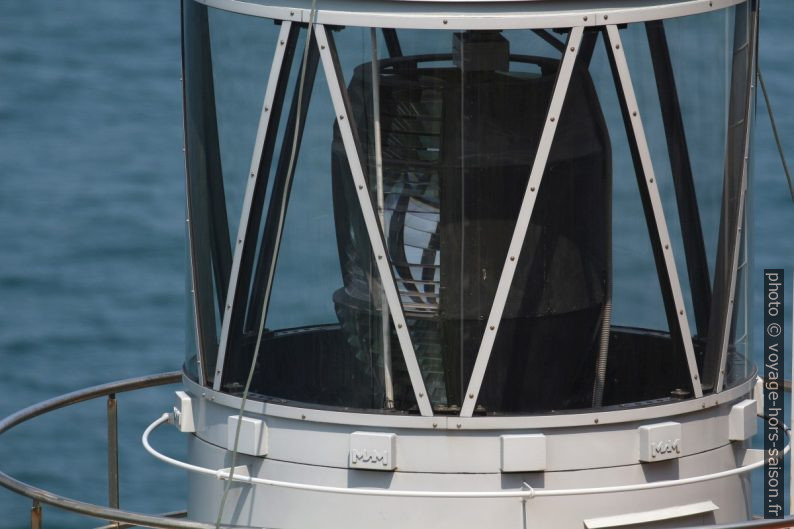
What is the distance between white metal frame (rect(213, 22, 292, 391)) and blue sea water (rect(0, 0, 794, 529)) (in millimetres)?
12600

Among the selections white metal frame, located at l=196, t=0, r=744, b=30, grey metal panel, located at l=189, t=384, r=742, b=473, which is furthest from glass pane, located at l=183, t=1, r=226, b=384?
white metal frame, located at l=196, t=0, r=744, b=30

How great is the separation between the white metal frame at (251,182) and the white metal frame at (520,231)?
1079 millimetres

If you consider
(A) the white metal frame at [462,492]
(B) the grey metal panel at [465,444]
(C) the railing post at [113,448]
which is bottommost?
(C) the railing post at [113,448]

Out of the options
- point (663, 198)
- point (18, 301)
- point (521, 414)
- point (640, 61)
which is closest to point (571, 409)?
point (521, 414)

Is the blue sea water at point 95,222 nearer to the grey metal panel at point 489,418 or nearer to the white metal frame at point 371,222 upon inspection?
the grey metal panel at point 489,418

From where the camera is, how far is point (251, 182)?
714cm

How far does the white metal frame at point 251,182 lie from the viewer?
6930mm

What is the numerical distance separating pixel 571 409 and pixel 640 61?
4.59 feet

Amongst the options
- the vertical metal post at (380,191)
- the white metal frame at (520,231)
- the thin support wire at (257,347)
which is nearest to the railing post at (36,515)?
the thin support wire at (257,347)

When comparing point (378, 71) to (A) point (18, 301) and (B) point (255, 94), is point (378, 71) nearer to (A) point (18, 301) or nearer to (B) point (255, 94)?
(B) point (255, 94)

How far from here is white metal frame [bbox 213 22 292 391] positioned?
6930mm

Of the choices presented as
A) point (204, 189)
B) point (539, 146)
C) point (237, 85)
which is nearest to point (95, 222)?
point (204, 189)

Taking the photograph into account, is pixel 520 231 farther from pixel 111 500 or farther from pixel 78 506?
pixel 111 500

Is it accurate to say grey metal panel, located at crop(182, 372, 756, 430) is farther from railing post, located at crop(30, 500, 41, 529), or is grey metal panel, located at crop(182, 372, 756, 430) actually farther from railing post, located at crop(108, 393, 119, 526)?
railing post, located at crop(108, 393, 119, 526)
